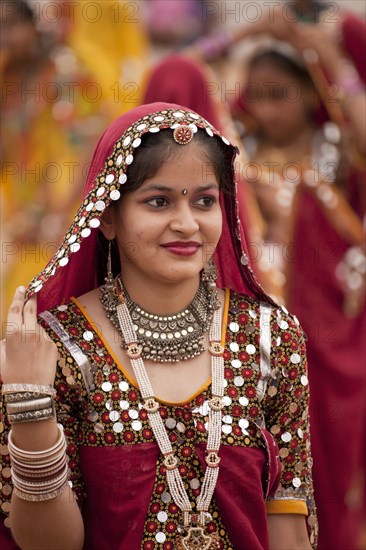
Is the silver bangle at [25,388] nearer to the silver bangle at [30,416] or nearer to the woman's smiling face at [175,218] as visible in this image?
the silver bangle at [30,416]

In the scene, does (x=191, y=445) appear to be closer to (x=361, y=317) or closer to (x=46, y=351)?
(x=46, y=351)

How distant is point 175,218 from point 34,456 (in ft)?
1.91

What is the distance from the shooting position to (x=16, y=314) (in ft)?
8.27

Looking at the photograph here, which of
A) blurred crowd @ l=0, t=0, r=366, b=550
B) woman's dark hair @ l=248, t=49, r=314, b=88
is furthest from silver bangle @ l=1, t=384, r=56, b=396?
woman's dark hair @ l=248, t=49, r=314, b=88

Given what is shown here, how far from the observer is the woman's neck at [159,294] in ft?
8.94

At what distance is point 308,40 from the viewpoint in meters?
5.53

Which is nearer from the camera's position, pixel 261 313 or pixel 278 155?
pixel 261 313

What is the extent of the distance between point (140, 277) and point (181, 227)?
187mm

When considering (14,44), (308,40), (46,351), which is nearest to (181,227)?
(46,351)

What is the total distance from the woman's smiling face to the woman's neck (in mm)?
37

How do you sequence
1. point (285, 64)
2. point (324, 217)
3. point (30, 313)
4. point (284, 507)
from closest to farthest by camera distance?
point (30, 313)
point (284, 507)
point (324, 217)
point (285, 64)

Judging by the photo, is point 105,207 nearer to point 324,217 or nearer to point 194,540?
point 194,540

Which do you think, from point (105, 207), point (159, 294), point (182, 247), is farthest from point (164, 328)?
point (105, 207)

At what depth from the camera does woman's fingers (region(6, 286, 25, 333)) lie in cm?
249
